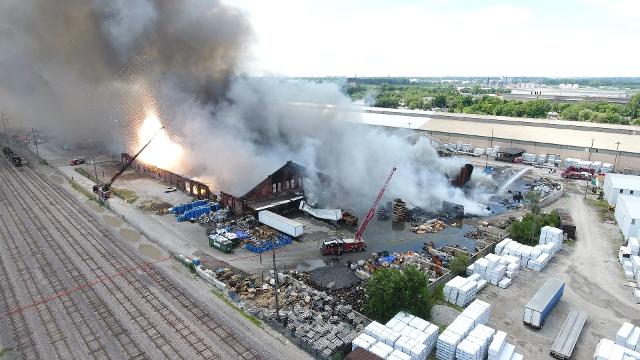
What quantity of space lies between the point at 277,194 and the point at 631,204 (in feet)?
118

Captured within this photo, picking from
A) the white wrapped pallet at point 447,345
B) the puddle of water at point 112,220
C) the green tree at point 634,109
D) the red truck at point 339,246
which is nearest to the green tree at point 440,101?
the green tree at point 634,109

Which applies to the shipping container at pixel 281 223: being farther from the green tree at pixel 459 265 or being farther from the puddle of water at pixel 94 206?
the puddle of water at pixel 94 206

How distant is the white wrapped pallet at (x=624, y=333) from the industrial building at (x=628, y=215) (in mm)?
15775

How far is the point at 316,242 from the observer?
3700 cm

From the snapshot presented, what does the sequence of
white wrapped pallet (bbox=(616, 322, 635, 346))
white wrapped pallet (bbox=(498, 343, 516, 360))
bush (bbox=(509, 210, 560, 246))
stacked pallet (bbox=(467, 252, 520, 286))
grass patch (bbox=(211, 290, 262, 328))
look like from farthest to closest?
bush (bbox=(509, 210, 560, 246)), stacked pallet (bbox=(467, 252, 520, 286)), grass patch (bbox=(211, 290, 262, 328)), white wrapped pallet (bbox=(616, 322, 635, 346)), white wrapped pallet (bbox=(498, 343, 516, 360))

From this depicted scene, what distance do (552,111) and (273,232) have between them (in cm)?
11881

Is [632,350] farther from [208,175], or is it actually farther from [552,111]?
[552,111]

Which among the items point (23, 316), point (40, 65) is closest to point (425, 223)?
point (23, 316)

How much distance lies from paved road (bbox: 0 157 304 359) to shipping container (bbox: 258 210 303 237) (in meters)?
11.4

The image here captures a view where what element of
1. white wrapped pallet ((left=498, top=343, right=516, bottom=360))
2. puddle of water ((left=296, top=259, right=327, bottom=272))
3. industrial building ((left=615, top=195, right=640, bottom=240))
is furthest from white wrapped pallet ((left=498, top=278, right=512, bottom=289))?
industrial building ((left=615, top=195, right=640, bottom=240))

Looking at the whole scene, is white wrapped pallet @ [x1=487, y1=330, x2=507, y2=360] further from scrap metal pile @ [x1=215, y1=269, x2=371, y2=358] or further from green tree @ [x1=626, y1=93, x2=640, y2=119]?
green tree @ [x1=626, y1=93, x2=640, y2=119]

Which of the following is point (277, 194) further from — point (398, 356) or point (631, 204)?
point (631, 204)

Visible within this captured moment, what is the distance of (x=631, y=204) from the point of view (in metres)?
39.3

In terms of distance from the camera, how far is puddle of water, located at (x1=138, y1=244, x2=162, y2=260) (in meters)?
33.0
